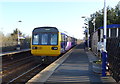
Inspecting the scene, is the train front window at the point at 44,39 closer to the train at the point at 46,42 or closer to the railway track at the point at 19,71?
the train at the point at 46,42

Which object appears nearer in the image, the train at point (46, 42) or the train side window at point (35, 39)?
the train at point (46, 42)

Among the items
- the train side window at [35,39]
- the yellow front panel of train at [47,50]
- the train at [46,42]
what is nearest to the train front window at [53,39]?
the train at [46,42]

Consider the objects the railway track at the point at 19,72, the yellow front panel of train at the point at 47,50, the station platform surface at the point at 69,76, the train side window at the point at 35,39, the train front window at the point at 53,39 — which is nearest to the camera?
the station platform surface at the point at 69,76

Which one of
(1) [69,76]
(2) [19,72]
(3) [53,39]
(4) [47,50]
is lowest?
(2) [19,72]

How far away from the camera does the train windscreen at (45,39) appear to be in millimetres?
16114

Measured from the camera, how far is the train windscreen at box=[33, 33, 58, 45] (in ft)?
52.9

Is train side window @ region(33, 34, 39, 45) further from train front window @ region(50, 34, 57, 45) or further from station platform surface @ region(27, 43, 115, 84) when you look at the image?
station platform surface @ region(27, 43, 115, 84)

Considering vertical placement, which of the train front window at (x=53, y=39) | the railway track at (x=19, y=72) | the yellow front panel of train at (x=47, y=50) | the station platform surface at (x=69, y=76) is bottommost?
the railway track at (x=19, y=72)

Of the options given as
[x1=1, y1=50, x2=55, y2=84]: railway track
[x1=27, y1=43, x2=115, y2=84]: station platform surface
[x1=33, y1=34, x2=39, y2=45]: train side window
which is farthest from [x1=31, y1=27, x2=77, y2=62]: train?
[x1=27, y1=43, x2=115, y2=84]: station platform surface

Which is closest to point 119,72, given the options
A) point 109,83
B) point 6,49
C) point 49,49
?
point 109,83

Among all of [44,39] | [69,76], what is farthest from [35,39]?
[69,76]

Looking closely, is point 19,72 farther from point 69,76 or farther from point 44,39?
point 69,76

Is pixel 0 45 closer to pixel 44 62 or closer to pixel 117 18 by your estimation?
pixel 44 62

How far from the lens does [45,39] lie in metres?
16.2
